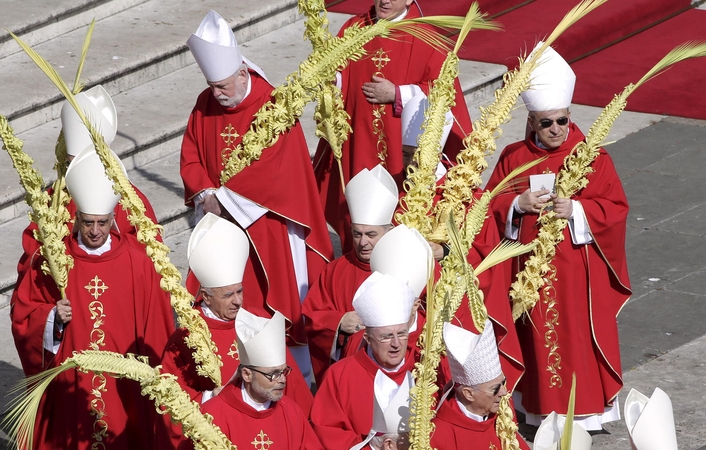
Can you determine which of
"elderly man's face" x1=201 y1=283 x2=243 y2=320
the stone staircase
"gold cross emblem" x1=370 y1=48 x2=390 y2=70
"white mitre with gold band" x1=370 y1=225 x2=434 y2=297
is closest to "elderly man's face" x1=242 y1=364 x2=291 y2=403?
"elderly man's face" x1=201 y1=283 x2=243 y2=320

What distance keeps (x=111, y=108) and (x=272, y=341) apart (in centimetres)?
262

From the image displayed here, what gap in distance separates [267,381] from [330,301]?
1.51 meters

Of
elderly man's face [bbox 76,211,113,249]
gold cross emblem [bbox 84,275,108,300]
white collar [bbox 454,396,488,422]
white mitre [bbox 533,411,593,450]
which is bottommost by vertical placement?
white mitre [bbox 533,411,593,450]

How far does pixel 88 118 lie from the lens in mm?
7086

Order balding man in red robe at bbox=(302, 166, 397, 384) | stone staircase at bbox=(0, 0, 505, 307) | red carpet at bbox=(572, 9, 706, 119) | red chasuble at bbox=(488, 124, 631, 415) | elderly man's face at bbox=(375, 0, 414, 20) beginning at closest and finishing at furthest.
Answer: balding man in red robe at bbox=(302, 166, 397, 384), red chasuble at bbox=(488, 124, 631, 415), elderly man's face at bbox=(375, 0, 414, 20), stone staircase at bbox=(0, 0, 505, 307), red carpet at bbox=(572, 9, 706, 119)

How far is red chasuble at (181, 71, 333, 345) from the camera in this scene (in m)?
8.09

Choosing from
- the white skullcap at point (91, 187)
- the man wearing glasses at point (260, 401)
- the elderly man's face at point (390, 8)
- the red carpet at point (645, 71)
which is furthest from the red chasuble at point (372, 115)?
the red carpet at point (645, 71)

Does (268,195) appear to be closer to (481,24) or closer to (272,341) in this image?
(481,24)

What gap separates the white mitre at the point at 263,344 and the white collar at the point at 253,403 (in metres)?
0.13

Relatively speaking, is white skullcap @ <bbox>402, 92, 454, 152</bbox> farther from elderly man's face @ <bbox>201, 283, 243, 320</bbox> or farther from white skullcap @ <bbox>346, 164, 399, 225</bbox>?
elderly man's face @ <bbox>201, 283, 243, 320</bbox>

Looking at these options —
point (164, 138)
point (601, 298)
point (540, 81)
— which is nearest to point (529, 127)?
point (540, 81)

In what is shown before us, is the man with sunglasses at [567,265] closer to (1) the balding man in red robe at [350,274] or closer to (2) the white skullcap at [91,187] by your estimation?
(1) the balding man in red robe at [350,274]

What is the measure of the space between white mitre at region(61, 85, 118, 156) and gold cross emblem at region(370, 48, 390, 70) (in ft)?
6.06

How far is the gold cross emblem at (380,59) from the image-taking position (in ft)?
29.5
